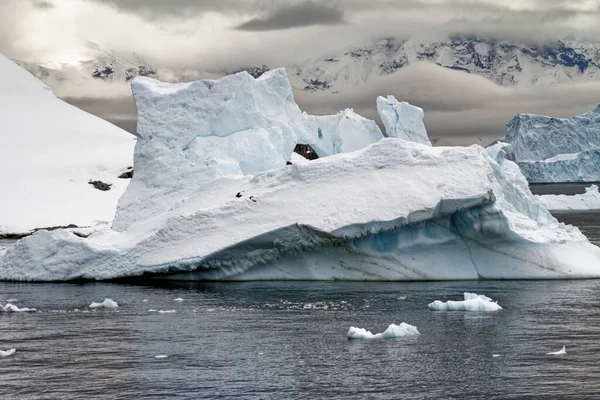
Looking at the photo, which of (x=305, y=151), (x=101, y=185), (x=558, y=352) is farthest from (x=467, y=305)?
(x=305, y=151)

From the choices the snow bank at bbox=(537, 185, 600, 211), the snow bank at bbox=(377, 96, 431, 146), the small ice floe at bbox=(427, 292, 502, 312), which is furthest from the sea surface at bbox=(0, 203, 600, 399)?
the snow bank at bbox=(537, 185, 600, 211)

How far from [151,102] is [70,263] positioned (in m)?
7.80

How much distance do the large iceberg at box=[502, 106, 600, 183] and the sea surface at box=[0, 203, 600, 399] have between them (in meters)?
108

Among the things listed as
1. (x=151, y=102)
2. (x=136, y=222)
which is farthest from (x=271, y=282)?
(x=151, y=102)

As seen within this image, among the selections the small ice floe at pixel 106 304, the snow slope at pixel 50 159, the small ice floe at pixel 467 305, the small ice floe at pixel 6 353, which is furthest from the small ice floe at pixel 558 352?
the snow slope at pixel 50 159

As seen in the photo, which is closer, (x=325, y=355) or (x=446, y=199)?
(x=325, y=355)

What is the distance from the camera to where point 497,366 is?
15336 millimetres

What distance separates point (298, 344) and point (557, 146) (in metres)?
139

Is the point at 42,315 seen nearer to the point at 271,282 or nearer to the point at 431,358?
the point at 271,282

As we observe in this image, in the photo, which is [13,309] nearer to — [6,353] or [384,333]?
[6,353]

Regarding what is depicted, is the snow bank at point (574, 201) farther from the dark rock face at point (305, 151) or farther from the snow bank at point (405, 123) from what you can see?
the snow bank at point (405, 123)

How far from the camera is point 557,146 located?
492ft

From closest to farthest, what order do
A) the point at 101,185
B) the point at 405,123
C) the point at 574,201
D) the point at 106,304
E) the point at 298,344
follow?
the point at 298,344
the point at 106,304
the point at 405,123
the point at 101,185
the point at 574,201

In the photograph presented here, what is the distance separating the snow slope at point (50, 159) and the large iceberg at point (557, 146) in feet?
229
